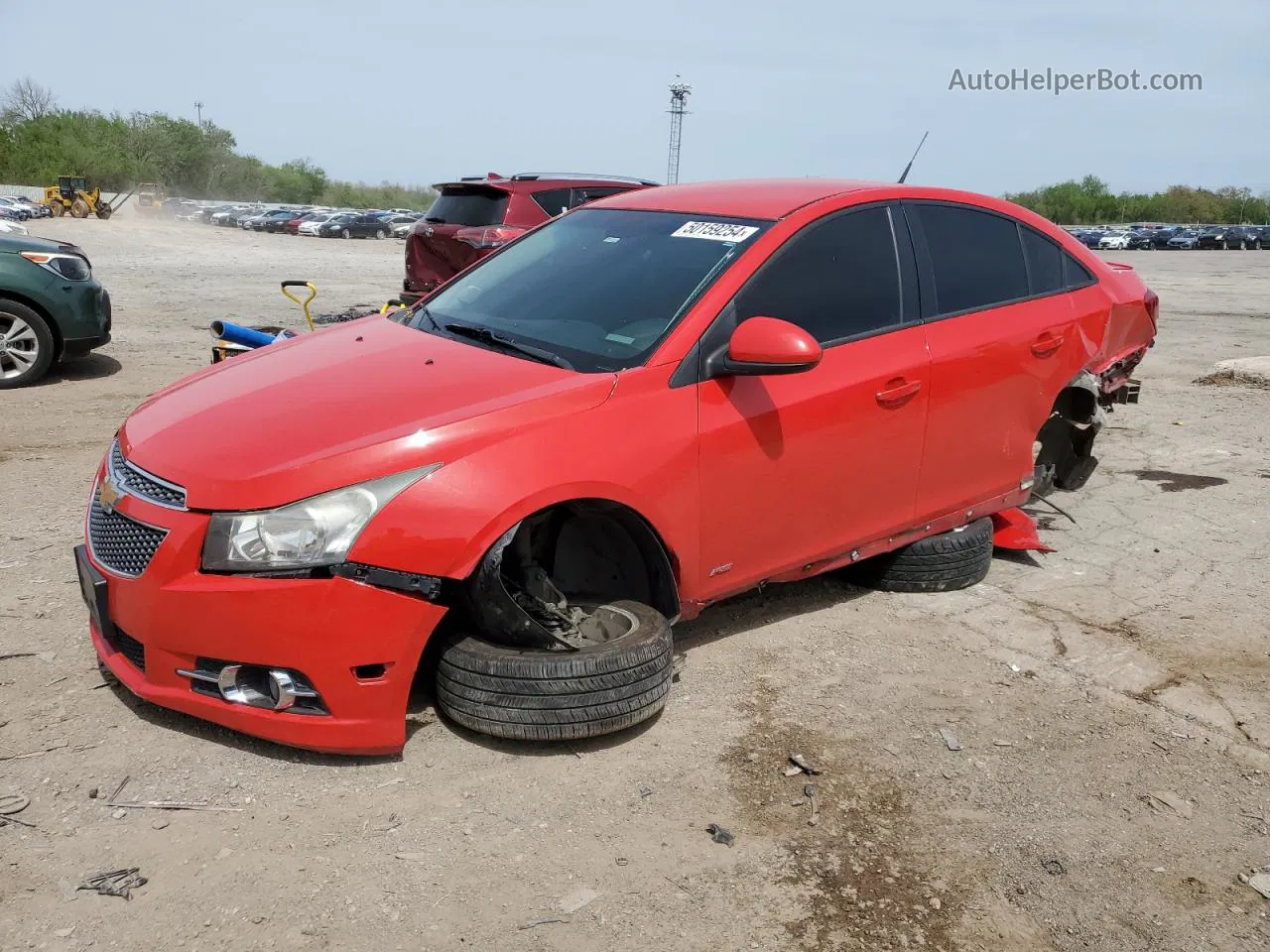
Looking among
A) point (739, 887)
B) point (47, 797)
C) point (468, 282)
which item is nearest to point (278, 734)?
point (47, 797)

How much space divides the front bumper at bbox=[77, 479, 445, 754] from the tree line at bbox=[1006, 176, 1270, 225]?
10063 centimetres

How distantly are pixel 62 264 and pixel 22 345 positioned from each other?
742mm

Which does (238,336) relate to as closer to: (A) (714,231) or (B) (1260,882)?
(A) (714,231)

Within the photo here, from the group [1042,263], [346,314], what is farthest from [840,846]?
[346,314]

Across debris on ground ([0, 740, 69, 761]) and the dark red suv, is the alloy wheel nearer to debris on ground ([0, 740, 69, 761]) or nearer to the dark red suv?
the dark red suv

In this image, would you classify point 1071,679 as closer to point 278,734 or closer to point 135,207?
point 278,734

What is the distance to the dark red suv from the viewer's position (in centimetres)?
1038

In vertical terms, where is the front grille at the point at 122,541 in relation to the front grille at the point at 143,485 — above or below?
below

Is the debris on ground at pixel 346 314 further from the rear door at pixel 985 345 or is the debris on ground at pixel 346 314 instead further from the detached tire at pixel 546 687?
the detached tire at pixel 546 687

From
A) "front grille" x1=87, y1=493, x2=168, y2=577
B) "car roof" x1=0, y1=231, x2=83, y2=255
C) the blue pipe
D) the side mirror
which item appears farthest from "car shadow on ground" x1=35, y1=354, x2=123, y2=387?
the side mirror

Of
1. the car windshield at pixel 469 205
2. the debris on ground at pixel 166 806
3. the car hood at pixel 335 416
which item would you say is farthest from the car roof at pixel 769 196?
the car windshield at pixel 469 205

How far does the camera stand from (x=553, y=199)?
35.1 feet

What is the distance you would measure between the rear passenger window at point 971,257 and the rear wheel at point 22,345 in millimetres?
7366

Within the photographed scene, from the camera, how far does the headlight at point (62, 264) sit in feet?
28.8
